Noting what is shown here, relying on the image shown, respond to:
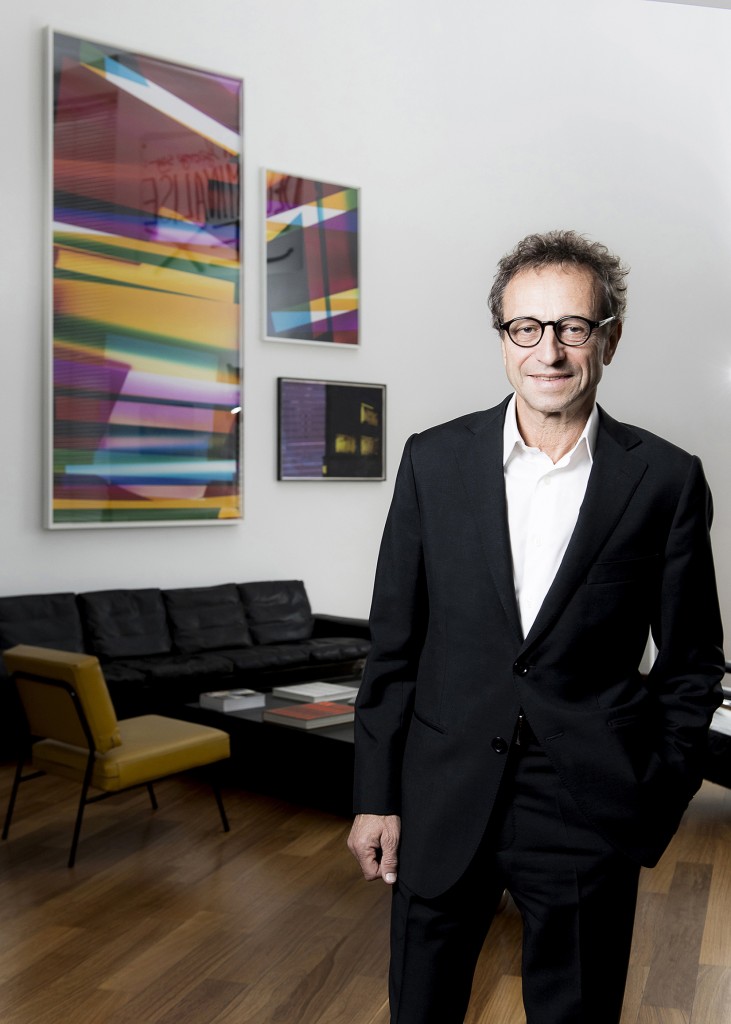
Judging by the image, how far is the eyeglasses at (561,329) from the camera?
5.31 feet

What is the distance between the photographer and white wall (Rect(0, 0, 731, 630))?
651 centimetres

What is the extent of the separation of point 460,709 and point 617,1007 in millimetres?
559

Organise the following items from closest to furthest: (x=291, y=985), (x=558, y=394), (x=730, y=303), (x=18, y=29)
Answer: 1. (x=558, y=394)
2. (x=291, y=985)
3. (x=18, y=29)
4. (x=730, y=303)

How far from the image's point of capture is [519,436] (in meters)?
1.73

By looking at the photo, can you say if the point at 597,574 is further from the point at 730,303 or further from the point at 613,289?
the point at 730,303

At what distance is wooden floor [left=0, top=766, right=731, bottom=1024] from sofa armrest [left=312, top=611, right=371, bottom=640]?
8.09ft

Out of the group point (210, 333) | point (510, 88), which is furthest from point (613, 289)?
point (510, 88)

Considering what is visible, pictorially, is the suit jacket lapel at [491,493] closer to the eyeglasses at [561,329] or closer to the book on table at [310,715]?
the eyeglasses at [561,329]

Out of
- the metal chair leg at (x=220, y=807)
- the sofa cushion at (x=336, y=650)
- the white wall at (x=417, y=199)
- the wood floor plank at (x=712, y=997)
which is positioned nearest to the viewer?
the wood floor plank at (x=712, y=997)

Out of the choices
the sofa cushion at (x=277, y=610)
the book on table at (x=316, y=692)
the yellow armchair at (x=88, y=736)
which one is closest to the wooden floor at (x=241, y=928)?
the yellow armchair at (x=88, y=736)

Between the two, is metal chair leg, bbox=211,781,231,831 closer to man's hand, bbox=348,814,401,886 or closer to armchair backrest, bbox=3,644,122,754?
armchair backrest, bbox=3,644,122,754

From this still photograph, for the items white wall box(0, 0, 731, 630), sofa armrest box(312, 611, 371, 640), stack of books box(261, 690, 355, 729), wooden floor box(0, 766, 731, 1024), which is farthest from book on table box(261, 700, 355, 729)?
white wall box(0, 0, 731, 630)

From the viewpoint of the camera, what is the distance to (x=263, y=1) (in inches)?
292

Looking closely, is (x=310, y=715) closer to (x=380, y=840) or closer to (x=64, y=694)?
(x=64, y=694)
